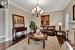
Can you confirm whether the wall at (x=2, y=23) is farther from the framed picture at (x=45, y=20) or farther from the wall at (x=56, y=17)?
the wall at (x=56, y=17)

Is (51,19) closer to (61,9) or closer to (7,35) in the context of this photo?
(61,9)

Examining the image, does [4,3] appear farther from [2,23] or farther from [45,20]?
[45,20]

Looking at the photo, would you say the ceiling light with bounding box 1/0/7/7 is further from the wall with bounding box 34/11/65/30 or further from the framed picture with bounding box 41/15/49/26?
the wall with bounding box 34/11/65/30

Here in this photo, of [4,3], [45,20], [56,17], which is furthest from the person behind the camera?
[45,20]

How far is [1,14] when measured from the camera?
658 centimetres

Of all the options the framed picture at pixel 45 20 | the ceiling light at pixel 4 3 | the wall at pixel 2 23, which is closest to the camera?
the ceiling light at pixel 4 3

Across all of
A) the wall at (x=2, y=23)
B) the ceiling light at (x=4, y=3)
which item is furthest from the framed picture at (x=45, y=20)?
the ceiling light at (x=4, y=3)

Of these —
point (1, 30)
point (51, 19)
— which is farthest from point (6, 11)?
point (51, 19)

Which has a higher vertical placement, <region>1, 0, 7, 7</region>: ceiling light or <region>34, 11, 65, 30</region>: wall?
<region>1, 0, 7, 7</region>: ceiling light

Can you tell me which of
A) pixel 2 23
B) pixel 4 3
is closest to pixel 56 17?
pixel 2 23

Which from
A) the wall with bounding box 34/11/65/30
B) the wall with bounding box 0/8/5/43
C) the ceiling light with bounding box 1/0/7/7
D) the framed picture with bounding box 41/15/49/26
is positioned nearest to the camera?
the ceiling light with bounding box 1/0/7/7

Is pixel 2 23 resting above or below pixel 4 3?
below

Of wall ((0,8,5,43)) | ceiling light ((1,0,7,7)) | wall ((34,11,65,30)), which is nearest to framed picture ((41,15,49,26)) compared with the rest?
wall ((34,11,65,30))

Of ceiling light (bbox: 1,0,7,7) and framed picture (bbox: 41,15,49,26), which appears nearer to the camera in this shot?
ceiling light (bbox: 1,0,7,7)
